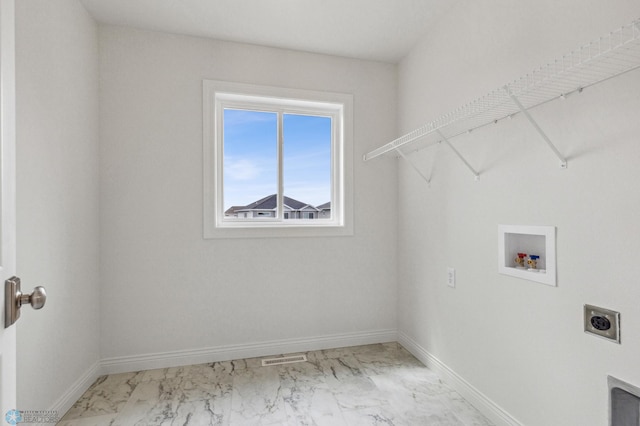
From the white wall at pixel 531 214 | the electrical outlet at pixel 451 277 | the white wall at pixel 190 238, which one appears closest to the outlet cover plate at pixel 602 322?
the white wall at pixel 531 214

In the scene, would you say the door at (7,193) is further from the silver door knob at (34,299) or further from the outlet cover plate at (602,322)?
the outlet cover plate at (602,322)

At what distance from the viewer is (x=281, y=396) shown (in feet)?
6.31

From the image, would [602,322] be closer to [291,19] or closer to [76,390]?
[291,19]

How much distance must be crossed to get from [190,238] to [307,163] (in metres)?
1.07

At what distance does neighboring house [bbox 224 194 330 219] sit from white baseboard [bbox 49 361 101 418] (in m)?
1.30

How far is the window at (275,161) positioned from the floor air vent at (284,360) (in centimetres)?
91

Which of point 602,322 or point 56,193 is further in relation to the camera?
point 56,193

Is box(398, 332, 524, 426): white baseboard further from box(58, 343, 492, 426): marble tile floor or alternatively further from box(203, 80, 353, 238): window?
box(203, 80, 353, 238): window

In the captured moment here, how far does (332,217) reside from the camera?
2.72 metres

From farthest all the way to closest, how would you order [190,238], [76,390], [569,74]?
[190,238], [76,390], [569,74]

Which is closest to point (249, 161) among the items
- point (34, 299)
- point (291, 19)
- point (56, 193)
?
point (291, 19)

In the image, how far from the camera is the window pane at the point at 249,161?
8.27 ft

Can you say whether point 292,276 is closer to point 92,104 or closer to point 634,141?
point 92,104

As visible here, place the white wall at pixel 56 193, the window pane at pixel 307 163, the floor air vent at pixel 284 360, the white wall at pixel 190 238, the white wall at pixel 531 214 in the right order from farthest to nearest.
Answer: the window pane at pixel 307 163, the floor air vent at pixel 284 360, the white wall at pixel 190 238, the white wall at pixel 56 193, the white wall at pixel 531 214
